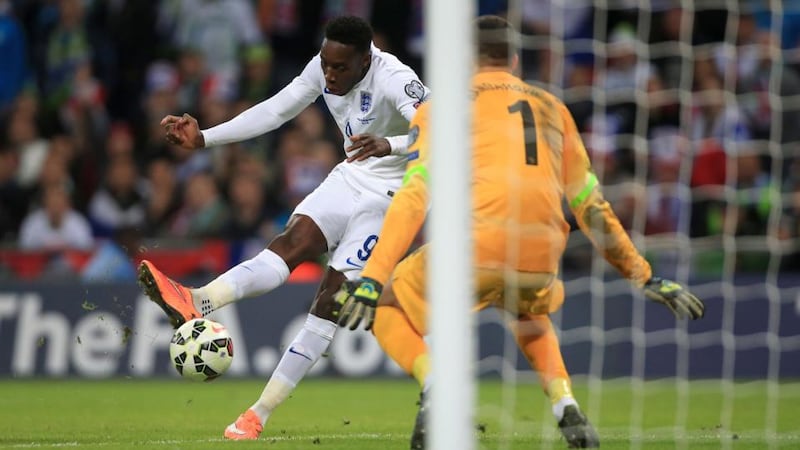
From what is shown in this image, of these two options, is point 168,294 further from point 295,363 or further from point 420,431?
point 420,431

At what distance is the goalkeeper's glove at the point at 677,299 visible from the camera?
19.9ft

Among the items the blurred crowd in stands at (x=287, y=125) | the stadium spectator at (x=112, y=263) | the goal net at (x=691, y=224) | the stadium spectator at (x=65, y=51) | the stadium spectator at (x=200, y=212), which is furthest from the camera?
the stadium spectator at (x=65, y=51)

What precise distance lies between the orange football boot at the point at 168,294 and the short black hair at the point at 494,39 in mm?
1960

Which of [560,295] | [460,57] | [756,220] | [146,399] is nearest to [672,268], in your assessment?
[756,220]

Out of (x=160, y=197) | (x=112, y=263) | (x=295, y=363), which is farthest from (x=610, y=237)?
(x=160, y=197)

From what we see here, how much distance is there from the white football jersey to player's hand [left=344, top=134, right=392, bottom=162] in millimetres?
604

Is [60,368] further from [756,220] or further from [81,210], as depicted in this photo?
[756,220]

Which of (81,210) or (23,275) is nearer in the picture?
(23,275)

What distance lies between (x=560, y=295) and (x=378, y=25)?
8.78 metres

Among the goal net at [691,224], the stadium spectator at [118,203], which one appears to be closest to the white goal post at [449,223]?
the goal net at [691,224]

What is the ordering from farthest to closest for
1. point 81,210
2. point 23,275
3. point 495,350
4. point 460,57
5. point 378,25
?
point 378,25 → point 81,210 → point 23,275 → point 495,350 → point 460,57

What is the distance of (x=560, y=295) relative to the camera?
6.27 meters

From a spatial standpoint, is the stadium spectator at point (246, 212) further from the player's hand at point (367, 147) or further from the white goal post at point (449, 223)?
the white goal post at point (449, 223)

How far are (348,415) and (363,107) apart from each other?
2.45 m
